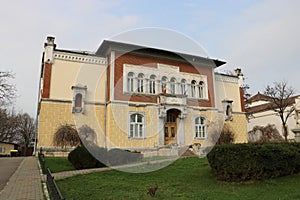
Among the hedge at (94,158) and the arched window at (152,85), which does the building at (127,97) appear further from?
the hedge at (94,158)

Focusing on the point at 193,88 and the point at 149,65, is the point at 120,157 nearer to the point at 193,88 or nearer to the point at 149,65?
the point at 149,65

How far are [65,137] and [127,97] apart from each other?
259 inches

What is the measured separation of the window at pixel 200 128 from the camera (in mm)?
27994

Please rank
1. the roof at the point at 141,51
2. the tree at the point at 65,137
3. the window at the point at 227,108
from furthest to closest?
1. the window at the point at 227,108
2. the roof at the point at 141,51
3. the tree at the point at 65,137

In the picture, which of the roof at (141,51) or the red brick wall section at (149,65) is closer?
the red brick wall section at (149,65)

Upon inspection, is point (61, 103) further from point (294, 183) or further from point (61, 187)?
point (294, 183)

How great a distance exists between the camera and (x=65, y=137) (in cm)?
2228

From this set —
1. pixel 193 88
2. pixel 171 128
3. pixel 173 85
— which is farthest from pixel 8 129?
pixel 193 88

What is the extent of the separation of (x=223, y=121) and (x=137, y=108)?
11157mm

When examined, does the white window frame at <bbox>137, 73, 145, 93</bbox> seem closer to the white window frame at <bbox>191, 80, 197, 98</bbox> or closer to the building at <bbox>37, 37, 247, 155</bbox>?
the building at <bbox>37, 37, 247, 155</bbox>

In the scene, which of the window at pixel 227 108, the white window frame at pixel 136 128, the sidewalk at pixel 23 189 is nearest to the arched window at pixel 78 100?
the white window frame at pixel 136 128

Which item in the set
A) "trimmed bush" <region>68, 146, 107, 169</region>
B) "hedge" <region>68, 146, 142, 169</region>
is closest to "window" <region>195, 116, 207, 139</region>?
"hedge" <region>68, 146, 142, 169</region>

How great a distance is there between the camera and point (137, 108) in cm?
2536

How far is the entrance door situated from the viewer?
87.9 ft
